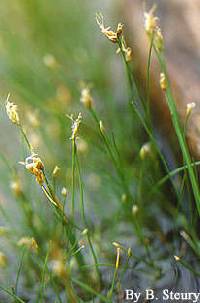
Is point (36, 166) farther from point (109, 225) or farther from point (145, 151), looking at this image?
point (109, 225)

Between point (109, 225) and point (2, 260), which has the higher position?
point (109, 225)

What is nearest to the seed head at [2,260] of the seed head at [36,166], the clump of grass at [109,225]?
the clump of grass at [109,225]

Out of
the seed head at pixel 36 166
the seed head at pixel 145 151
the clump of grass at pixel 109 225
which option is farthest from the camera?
the seed head at pixel 145 151

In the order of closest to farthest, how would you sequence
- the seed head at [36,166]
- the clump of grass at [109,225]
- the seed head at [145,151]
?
the seed head at [36,166], the clump of grass at [109,225], the seed head at [145,151]

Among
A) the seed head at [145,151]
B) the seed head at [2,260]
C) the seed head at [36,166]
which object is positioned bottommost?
the seed head at [2,260]

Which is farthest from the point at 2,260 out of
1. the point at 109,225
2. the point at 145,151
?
the point at 145,151

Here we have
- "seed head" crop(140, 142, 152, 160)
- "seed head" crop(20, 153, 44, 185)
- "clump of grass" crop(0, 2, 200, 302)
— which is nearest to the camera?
"seed head" crop(20, 153, 44, 185)

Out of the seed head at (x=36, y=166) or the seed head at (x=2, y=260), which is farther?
the seed head at (x=2, y=260)

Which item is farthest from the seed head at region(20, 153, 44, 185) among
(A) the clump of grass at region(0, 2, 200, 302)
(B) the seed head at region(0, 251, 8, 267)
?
(B) the seed head at region(0, 251, 8, 267)

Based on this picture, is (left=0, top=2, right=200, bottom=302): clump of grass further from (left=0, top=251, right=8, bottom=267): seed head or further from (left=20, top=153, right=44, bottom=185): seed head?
(left=20, top=153, right=44, bottom=185): seed head

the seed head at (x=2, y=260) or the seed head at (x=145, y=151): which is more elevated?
the seed head at (x=145, y=151)

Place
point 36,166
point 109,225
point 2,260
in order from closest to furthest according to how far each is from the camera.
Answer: point 36,166, point 2,260, point 109,225

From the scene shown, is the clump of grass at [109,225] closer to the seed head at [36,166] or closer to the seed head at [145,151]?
the seed head at [145,151]
